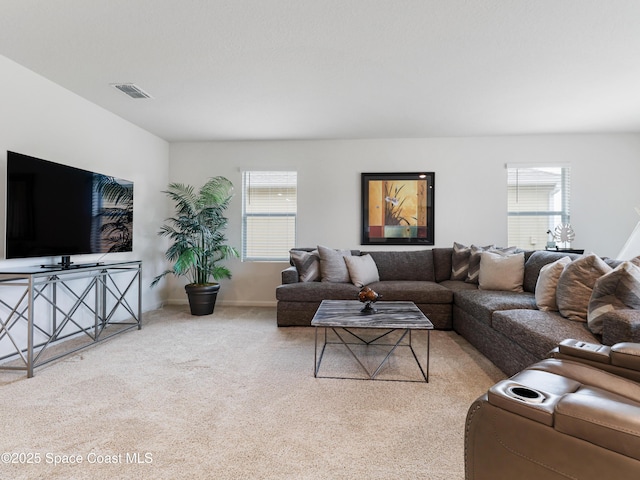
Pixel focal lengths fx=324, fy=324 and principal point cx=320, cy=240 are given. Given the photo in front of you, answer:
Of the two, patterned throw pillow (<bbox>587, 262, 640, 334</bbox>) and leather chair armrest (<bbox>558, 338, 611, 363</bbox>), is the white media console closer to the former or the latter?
leather chair armrest (<bbox>558, 338, 611, 363</bbox>)

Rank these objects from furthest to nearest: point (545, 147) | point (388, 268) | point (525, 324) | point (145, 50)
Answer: point (545, 147) → point (388, 268) → point (145, 50) → point (525, 324)

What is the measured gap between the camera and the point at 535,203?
181 inches

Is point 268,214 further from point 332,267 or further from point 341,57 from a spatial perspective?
point 341,57

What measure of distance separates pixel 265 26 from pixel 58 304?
3034 mm

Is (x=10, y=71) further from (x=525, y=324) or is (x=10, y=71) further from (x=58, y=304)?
(x=525, y=324)

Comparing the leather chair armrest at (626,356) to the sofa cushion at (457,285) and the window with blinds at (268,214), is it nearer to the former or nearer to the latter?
the sofa cushion at (457,285)

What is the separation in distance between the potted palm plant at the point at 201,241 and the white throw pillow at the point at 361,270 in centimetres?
168

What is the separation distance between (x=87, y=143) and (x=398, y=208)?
3839mm

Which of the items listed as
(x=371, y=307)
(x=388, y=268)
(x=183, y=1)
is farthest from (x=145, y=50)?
(x=388, y=268)

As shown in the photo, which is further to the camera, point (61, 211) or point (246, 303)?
point (246, 303)

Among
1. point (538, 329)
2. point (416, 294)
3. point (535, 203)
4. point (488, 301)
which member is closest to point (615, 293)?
point (538, 329)

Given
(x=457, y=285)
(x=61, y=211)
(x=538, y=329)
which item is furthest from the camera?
(x=457, y=285)

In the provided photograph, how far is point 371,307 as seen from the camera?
2648 mm

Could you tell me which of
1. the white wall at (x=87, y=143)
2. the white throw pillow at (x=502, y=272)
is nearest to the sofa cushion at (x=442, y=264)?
the white throw pillow at (x=502, y=272)
